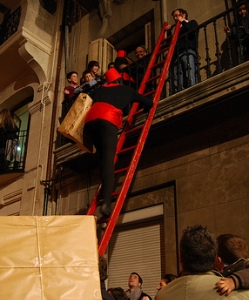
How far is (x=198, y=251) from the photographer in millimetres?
1927

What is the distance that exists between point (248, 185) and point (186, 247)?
298cm

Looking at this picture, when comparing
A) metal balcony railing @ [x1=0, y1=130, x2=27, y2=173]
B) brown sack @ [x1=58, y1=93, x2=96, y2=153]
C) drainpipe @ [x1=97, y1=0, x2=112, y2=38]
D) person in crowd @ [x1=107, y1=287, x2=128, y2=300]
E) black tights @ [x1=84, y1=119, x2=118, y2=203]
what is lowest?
person in crowd @ [x1=107, y1=287, x2=128, y2=300]

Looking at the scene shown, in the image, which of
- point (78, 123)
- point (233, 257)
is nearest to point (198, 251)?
point (233, 257)

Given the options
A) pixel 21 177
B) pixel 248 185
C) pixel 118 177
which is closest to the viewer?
pixel 248 185

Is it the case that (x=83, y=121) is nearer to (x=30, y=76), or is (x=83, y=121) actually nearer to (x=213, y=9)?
(x=213, y=9)

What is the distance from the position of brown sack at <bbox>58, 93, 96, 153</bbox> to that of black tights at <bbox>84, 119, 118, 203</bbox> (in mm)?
168

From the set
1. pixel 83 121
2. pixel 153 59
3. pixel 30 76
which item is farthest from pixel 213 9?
pixel 30 76

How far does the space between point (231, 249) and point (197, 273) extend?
1.87ft

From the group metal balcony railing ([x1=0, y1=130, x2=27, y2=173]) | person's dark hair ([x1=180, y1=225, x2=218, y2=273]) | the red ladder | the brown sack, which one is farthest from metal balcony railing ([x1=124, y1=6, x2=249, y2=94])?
person's dark hair ([x1=180, y1=225, x2=218, y2=273])

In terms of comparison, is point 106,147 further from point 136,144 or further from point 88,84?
point 88,84

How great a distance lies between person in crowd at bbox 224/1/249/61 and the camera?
5.39 metres

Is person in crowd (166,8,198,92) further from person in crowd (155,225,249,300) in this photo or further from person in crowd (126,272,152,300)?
person in crowd (155,225,249,300)

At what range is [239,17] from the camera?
576cm

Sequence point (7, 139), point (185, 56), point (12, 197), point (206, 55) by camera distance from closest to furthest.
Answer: point (206, 55) → point (185, 56) → point (12, 197) → point (7, 139)
